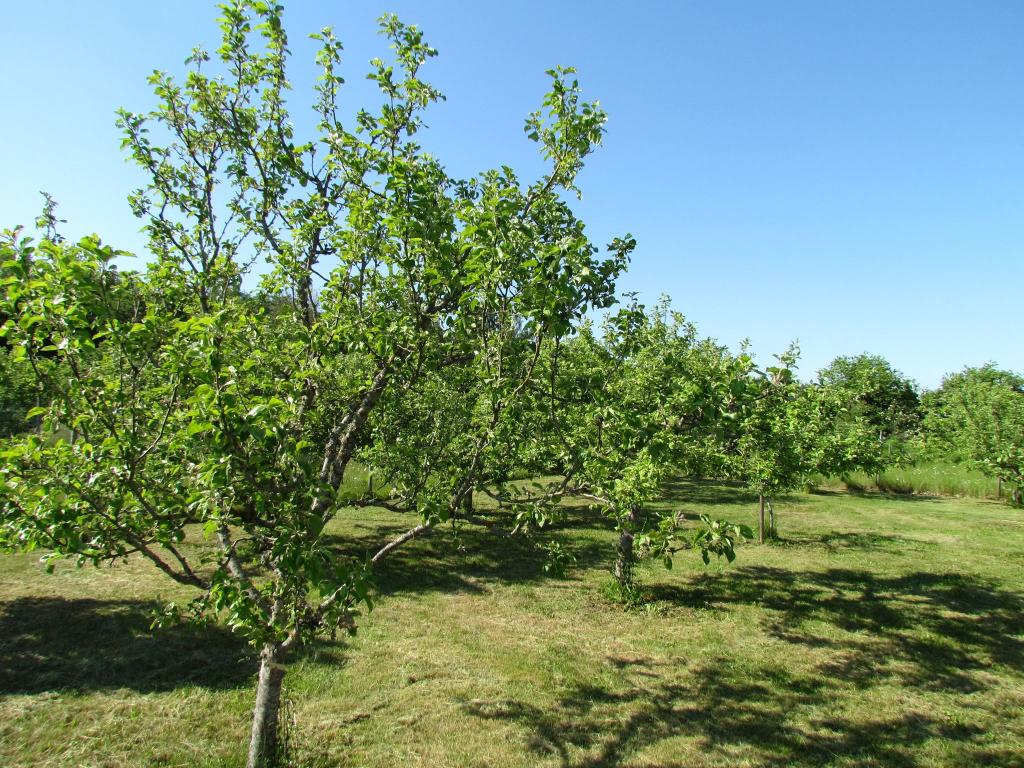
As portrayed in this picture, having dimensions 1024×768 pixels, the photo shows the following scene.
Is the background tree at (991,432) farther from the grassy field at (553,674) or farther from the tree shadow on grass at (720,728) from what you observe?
the tree shadow on grass at (720,728)

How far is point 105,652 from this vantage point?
856cm

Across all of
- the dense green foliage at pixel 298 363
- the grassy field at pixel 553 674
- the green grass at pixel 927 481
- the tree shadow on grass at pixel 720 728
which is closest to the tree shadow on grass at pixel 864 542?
the grassy field at pixel 553 674

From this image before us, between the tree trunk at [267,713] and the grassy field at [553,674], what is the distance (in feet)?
1.84

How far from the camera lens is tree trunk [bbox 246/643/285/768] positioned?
5.54 meters

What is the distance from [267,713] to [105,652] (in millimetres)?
4956

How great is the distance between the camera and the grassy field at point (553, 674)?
6539mm

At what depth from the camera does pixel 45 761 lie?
5.83m

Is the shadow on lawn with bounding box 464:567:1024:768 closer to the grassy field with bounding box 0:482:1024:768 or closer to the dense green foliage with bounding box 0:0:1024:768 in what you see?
the grassy field with bounding box 0:482:1024:768

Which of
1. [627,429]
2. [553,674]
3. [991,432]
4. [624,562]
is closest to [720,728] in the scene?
[553,674]

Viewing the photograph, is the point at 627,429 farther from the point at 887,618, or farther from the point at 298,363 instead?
the point at 887,618

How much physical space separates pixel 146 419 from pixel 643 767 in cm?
653

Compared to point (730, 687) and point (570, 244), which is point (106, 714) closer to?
point (570, 244)

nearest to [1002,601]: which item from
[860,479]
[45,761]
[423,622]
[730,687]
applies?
[730,687]

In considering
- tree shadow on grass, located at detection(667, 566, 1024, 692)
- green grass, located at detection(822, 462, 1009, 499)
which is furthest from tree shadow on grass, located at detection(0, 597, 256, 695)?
green grass, located at detection(822, 462, 1009, 499)
